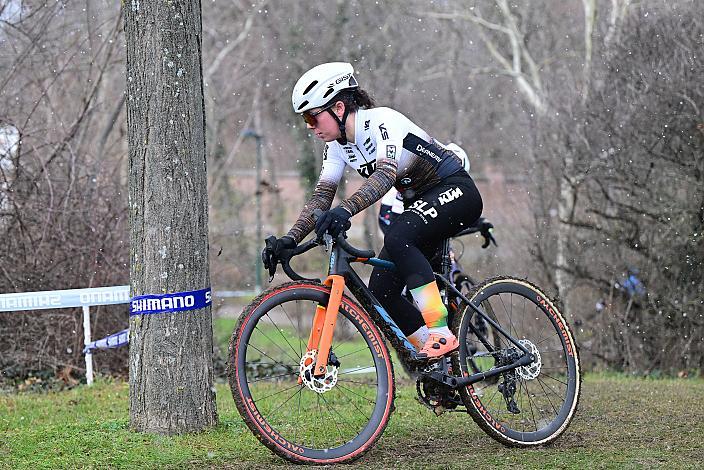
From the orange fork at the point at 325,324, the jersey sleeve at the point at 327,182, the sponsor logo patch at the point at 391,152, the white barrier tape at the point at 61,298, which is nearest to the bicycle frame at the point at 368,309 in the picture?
the orange fork at the point at 325,324

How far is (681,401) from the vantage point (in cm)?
792

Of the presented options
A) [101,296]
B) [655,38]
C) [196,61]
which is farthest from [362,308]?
[655,38]

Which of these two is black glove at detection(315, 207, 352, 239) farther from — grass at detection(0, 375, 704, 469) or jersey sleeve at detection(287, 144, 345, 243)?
grass at detection(0, 375, 704, 469)

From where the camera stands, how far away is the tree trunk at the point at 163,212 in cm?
589

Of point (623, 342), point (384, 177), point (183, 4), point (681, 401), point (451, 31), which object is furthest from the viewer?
point (451, 31)

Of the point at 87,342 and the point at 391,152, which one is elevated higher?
the point at 391,152

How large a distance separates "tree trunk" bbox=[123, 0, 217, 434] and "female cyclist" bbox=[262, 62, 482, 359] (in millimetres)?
675

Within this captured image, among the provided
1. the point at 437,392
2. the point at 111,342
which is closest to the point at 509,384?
the point at 437,392

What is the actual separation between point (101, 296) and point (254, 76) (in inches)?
472

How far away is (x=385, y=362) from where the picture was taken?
18.4 ft

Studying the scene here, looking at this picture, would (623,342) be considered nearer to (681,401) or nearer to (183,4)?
(681,401)

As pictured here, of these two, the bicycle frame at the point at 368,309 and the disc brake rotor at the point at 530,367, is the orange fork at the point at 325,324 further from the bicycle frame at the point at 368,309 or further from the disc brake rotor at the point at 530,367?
the disc brake rotor at the point at 530,367

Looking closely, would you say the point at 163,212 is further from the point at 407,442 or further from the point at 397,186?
the point at 407,442

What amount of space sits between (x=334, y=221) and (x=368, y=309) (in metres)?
0.69
